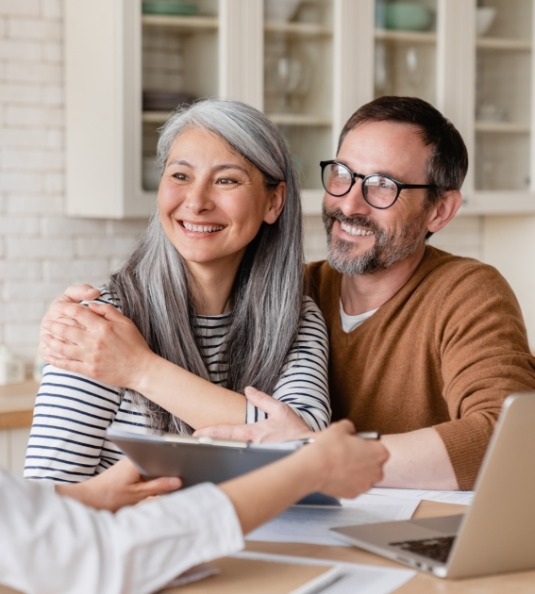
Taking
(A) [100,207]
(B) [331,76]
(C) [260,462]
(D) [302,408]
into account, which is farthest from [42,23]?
(C) [260,462]

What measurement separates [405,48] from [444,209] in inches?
62.3

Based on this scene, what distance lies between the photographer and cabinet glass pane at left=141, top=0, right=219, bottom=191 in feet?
11.1

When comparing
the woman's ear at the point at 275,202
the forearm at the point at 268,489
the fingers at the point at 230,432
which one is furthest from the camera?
the woman's ear at the point at 275,202

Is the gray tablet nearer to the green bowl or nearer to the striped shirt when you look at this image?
the striped shirt

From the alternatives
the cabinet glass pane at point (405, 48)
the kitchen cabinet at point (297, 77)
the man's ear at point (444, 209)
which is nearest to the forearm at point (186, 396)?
the man's ear at point (444, 209)

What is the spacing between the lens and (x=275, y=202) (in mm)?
2215

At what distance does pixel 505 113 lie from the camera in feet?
13.5

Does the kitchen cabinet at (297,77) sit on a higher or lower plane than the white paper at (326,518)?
higher

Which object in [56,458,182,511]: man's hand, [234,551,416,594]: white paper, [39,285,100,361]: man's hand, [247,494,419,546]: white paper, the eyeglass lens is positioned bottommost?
[247,494,419,546]: white paper

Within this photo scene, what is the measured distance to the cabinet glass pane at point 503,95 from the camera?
404 centimetres

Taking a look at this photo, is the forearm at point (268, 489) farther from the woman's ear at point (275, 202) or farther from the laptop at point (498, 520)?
the woman's ear at point (275, 202)

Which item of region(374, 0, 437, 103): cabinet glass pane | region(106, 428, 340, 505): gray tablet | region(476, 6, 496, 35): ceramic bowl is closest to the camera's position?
region(106, 428, 340, 505): gray tablet

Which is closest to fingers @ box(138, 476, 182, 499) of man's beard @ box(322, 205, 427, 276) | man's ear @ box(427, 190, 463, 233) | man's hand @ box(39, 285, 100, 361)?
man's hand @ box(39, 285, 100, 361)

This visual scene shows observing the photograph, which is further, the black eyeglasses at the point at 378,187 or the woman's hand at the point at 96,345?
the black eyeglasses at the point at 378,187
